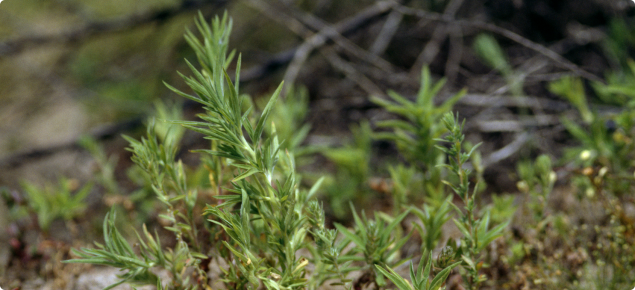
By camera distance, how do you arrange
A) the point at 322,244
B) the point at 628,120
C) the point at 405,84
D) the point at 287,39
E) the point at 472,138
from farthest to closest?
the point at 287,39
the point at 405,84
the point at 472,138
the point at 628,120
the point at 322,244

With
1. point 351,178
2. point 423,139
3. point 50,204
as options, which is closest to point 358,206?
point 351,178

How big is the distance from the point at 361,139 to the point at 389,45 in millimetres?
1175

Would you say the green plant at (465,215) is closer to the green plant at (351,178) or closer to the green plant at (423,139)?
the green plant at (423,139)

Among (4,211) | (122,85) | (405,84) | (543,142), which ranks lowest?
(4,211)

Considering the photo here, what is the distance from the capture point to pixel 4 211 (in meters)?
2.32

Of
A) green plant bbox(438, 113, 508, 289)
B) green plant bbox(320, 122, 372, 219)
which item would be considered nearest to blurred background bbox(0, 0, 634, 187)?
green plant bbox(320, 122, 372, 219)

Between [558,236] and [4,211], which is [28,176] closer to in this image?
[4,211]

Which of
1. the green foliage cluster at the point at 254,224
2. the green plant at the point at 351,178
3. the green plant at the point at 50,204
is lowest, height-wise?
the green plant at the point at 351,178

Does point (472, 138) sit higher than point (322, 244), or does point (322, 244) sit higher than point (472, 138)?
point (322, 244)

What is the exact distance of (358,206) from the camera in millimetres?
1659

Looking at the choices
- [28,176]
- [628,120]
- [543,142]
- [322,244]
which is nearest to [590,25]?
[543,142]

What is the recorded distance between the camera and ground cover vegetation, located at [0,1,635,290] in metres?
0.76

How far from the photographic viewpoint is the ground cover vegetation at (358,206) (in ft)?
2.51

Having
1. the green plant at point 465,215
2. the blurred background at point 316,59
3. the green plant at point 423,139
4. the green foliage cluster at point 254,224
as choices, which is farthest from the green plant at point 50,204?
the green plant at point 465,215
